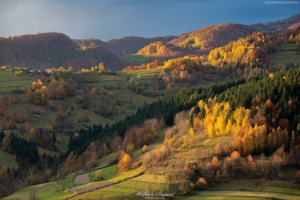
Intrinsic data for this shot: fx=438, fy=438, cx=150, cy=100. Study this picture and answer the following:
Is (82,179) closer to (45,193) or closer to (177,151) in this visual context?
(45,193)

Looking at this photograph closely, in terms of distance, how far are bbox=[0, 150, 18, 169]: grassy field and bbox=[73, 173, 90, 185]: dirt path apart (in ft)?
98.8

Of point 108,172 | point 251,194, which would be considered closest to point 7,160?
point 108,172

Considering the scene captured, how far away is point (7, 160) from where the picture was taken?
4990 inches

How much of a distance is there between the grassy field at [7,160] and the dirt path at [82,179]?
30.1 meters

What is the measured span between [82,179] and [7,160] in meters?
38.4

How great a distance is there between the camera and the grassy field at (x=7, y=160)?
4845 inches

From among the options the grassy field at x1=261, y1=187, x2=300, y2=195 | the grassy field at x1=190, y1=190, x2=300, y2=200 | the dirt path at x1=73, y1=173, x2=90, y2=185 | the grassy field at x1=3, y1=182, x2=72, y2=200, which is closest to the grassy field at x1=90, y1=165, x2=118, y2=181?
the dirt path at x1=73, y1=173, x2=90, y2=185

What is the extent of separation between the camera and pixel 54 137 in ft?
502

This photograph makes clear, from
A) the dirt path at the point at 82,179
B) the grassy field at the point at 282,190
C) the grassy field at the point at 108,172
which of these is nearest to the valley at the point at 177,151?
the grassy field at the point at 282,190

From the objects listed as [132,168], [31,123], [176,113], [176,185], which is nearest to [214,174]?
[176,185]

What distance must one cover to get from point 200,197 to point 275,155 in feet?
58.2

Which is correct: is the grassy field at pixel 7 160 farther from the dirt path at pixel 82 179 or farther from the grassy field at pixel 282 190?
the grassy field at pixel 282 190

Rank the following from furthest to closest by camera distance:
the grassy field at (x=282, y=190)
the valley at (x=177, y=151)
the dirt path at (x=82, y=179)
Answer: the dirt path at (x=82, y=179), the valley at (x=177, y=151), the grassy field at (x=282, y=190)

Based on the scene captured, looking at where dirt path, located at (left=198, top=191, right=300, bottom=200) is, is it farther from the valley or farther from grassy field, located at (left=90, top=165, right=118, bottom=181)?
grassy field, located at (left=90, top=165, right=118, bottom=181)
